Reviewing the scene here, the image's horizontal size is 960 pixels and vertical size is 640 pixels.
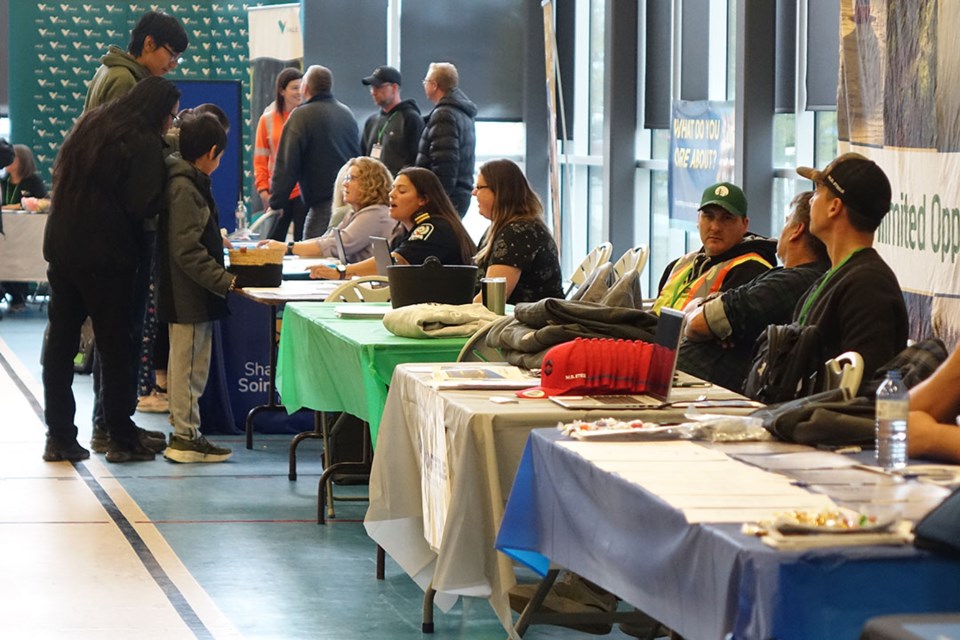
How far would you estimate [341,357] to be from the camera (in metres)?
4.86

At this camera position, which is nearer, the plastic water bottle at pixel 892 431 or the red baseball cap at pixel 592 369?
the plastic water bottle at pixel 892 431

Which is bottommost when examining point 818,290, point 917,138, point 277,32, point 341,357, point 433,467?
point 433,467

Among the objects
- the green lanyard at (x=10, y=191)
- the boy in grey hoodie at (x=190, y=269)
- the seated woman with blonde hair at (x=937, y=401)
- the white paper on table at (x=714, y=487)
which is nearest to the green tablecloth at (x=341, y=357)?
the boy in grey hoodie at (x=190, y=269)

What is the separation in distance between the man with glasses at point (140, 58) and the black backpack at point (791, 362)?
353cm

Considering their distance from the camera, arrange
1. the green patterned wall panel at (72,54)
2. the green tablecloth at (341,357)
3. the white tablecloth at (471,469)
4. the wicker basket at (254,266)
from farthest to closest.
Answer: the green patterned wall panel at (72,54) < the wicker basket at (254,266) < the green tablecloth at (341,357) < the white tablecloth at (471,469)

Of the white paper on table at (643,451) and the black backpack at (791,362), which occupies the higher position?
the black backpack at (791,362)

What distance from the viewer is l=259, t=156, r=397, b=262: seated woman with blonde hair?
741 centimetres

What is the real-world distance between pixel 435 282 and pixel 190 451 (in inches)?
71.5

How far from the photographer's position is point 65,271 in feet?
19.5

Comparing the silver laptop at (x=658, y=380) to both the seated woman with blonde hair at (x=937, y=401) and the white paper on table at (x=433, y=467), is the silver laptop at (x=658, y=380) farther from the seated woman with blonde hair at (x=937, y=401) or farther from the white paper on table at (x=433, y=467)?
the seated woman with blonde hair at (x=937, y=401)

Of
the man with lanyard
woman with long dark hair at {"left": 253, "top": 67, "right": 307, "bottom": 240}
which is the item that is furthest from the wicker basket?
woman with long dark hair at {"left": 253, "top": 67, "right": 307, "bottom": 240}

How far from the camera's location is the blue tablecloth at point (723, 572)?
2031 millimetres

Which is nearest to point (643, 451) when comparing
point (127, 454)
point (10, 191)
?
point (127, 454)

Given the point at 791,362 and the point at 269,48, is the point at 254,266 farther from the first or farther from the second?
the point at 269,48
